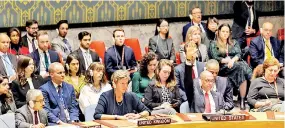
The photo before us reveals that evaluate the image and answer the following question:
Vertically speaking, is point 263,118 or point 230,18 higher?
point 230,18

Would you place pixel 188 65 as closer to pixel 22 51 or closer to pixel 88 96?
pixel 88 96

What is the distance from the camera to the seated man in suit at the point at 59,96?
24.1ft

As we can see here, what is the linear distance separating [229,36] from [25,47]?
2503 millimetres

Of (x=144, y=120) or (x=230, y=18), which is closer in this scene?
(x=144, y=120)

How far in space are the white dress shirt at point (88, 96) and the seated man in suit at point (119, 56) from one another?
1210 mm

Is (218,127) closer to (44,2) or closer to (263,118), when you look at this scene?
(263,118)

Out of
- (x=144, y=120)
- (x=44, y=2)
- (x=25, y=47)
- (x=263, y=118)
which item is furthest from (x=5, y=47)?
(x=263, y=118)

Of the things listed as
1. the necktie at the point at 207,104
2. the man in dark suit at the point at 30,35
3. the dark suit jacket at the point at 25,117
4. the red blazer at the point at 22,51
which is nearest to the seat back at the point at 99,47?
the man in dark suit at the point at 30,35

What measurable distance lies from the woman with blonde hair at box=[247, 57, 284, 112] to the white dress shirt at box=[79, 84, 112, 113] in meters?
1.55

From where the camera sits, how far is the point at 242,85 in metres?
9.22

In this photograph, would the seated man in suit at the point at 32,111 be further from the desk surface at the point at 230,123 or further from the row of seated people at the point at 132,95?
the desk surface at the point at 230,123

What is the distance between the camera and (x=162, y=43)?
378 inches

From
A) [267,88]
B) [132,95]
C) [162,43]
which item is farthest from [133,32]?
[132,95]

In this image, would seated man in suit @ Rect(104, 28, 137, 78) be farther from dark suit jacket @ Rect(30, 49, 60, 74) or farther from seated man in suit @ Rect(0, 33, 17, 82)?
seated man in suit @ Rect(0, 33, 17, 82)
